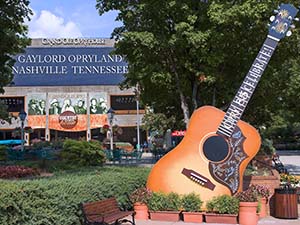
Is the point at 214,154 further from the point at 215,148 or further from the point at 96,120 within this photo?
the point at 96,120

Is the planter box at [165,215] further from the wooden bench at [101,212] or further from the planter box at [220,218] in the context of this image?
the wooden bench at [101,212]

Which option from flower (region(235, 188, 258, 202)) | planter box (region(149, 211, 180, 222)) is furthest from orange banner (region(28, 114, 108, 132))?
flower (region(235, 188, 258, 202))

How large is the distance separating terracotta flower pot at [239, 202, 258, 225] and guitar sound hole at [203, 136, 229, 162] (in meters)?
1.48

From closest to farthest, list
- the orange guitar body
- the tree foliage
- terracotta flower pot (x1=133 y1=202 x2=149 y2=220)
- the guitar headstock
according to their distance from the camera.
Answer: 1. terracotta flower pot (x1=133 y1=202 x2=149 y2=220)
2. the orange guitar body
3. the guitar headstock
4. the tree foliage

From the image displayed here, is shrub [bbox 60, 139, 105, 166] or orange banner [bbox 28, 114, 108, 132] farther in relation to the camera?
orange banner [bbox 28, 114, 108, 132]

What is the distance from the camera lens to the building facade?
75.7 meters

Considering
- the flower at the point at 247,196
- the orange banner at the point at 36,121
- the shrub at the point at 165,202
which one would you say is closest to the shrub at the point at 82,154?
the shrub at the point at 165,202

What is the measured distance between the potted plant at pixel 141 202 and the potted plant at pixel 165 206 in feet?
0.39

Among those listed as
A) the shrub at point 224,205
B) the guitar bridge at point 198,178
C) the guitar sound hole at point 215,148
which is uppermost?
the guitar sound hole at point 215,148

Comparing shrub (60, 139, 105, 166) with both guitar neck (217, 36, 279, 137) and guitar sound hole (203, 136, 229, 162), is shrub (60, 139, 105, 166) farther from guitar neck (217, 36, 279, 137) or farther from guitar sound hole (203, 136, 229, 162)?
guitar neck (217, 36, 279, 137)

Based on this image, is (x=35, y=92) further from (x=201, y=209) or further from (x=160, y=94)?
(x=201, y=209)

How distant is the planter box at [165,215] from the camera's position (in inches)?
447

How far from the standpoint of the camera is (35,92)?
7656cm

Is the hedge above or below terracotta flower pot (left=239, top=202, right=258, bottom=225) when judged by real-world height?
above
